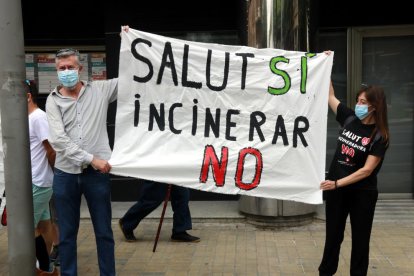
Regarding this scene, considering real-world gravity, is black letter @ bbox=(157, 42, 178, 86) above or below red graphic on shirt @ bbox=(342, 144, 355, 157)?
above

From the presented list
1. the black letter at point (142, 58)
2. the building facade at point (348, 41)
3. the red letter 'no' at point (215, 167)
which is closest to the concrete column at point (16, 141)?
the black letter at point (142, 58)

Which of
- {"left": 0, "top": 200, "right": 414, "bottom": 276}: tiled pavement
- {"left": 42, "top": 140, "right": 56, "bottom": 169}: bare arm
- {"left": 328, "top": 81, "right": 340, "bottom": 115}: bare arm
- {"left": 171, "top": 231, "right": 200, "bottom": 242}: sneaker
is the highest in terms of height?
{"left": 328, "top": 81, "right": 340, "bottom": 115}: bare arm

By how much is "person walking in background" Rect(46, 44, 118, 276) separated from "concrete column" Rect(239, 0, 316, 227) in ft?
8.59

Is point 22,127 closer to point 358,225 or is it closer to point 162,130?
point 162,130

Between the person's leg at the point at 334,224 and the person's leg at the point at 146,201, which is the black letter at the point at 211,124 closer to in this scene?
the person's leg at the point at 334,224

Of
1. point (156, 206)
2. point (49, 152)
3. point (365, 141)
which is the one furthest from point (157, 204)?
point (365, 141)

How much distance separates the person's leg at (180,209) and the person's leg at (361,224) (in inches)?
84.2

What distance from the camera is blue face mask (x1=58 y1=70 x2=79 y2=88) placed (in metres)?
3.69

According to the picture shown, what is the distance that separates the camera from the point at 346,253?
5.04m

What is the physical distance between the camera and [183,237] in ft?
18.2

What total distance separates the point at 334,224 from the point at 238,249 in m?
1.57

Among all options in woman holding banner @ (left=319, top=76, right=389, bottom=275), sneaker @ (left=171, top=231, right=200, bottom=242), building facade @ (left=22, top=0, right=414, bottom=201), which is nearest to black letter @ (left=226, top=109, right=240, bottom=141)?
woman holding banner @ (left=319, top=76, right=389, bottom=275)

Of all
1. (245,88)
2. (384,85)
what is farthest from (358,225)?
(384,85)

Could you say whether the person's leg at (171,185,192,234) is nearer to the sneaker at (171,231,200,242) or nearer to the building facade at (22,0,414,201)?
the sneaker at (171,231,200,242)
